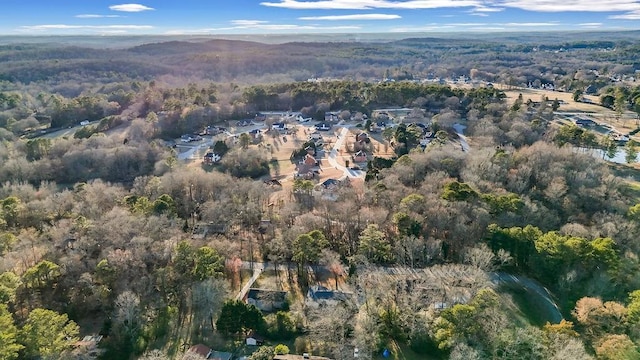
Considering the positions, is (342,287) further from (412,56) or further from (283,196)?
(412,56)

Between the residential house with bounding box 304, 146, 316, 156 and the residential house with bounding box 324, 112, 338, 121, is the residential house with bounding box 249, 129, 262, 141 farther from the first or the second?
the residential house with bounding box 324, 112, 338, 121

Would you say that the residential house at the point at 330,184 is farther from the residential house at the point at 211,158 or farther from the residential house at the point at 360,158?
the residential house at the point at 211,158

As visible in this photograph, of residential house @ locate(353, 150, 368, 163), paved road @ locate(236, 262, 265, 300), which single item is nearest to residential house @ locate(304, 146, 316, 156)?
residential house @ locate(353, 150, 368, 163)

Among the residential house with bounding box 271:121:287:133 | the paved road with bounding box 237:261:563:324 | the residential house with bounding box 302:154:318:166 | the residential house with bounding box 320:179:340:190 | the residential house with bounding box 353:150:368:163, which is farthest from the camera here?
the residential house with bounding box 271:121:287:133

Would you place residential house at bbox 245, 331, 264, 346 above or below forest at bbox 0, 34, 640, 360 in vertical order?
below

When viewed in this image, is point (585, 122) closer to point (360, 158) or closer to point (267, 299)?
point (360, 158)

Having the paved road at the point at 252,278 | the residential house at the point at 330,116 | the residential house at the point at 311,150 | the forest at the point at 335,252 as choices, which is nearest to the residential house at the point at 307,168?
the residential house at the point at 311,150
